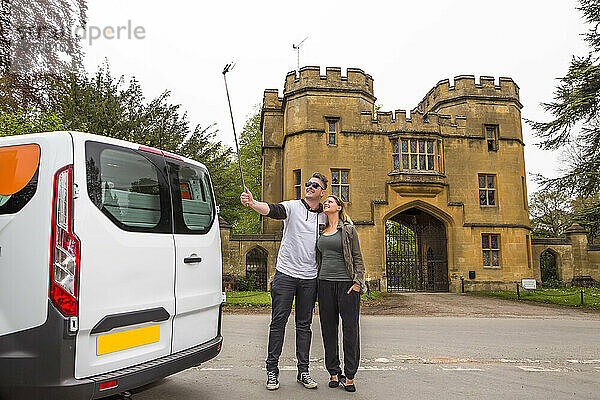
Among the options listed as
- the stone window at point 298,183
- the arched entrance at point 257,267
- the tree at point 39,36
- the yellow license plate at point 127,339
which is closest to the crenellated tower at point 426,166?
the stone window at point 298,183

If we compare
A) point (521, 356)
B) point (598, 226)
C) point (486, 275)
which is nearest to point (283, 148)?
point (486, 275)

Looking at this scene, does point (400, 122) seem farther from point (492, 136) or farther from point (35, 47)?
point (35, 47)

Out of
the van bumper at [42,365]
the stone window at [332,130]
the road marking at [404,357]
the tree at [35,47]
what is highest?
the tree at [35,47]

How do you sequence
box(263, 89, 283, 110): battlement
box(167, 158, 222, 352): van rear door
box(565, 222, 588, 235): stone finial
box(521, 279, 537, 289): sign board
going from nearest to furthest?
box(167, 158, 222, 352): van rear door → box(521, 279, 537, 289): sign board → box(565, 222, 588, 235): stone finial → box(263, 89, 283, 110): battlement

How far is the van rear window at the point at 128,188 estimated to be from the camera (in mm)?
3418

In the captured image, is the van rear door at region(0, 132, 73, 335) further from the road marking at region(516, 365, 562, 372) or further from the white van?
the road marking at region(516, 365, 562, 372)

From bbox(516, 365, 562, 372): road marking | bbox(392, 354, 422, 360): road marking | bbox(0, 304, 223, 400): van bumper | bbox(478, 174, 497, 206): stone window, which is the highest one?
bbox(478, 174, 497, 206): stone window

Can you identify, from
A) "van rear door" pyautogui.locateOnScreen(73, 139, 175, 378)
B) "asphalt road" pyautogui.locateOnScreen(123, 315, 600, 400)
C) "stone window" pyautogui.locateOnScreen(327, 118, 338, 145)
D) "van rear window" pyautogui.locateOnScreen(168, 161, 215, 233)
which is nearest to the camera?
"van rear door" pyautogui.locateOnScreen(73, 139, 175, 378)

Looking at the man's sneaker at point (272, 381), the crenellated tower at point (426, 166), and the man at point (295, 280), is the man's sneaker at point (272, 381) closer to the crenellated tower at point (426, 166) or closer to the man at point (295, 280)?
the man at point (295, 280)

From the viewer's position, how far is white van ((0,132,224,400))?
3.04 metres

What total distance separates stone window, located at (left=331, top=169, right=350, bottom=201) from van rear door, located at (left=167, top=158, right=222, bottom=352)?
18.8 m

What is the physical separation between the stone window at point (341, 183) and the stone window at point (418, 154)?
2845 mm

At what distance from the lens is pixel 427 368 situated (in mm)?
5828

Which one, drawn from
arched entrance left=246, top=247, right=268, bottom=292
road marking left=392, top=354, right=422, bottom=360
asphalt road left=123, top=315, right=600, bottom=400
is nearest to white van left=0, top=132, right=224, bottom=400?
asphalt road left=123, top=315, right=600, bottom=400
